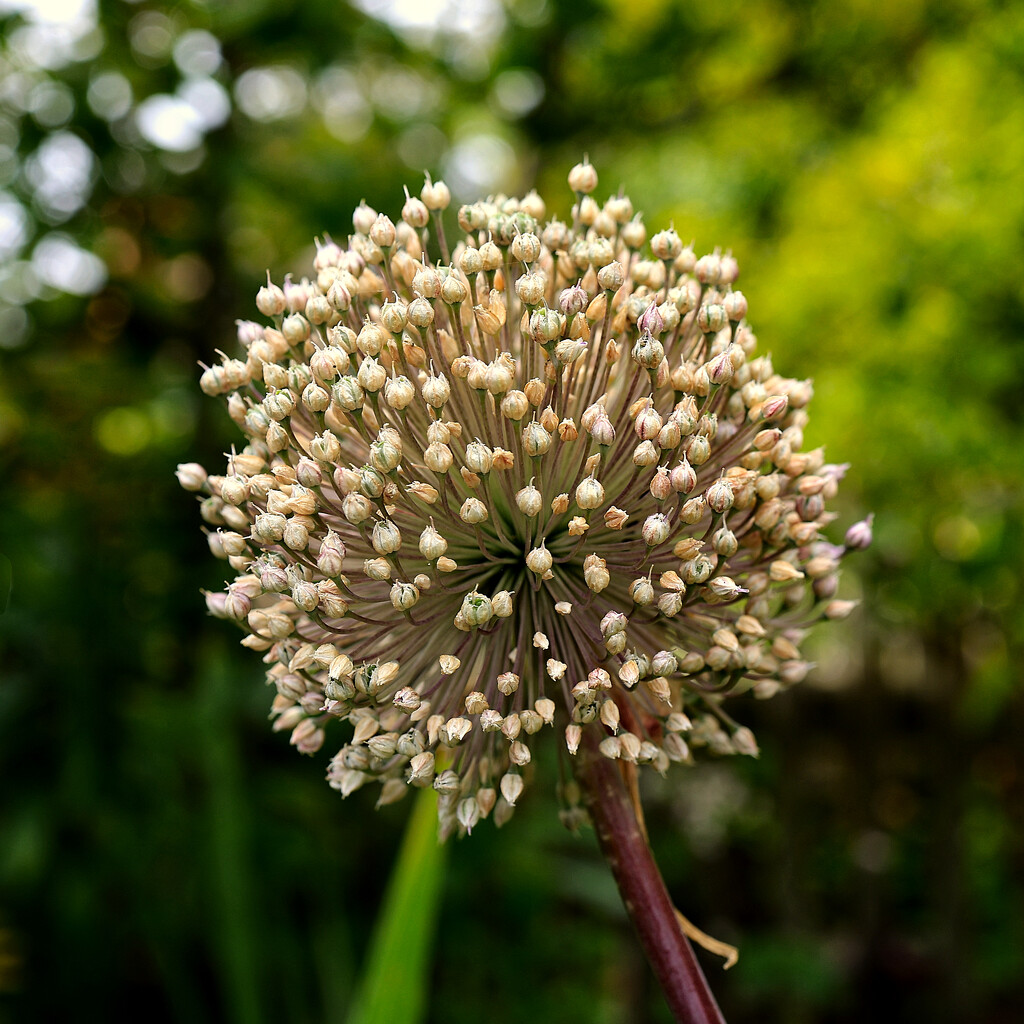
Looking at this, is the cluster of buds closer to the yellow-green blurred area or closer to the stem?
the stem

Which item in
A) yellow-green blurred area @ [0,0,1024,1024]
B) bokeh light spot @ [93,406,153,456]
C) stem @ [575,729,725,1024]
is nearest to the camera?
stem @ [575,729,725,1024]

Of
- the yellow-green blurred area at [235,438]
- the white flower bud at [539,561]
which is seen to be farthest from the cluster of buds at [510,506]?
the yellow-green blurred area at [235,438]

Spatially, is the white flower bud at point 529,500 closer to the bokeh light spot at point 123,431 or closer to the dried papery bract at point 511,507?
the dried papery bract at point 511,507

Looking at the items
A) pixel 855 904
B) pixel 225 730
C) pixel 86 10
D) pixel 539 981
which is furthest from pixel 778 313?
pixel 855 904

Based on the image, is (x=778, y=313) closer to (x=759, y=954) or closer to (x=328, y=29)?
(x=328, y=29)

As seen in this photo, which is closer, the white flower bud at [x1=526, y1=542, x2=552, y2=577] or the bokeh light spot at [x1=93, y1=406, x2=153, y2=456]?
the white flower bud at [x1=526, y1=542, x2=552, y2=577]

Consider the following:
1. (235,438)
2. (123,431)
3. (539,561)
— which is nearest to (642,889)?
(539,561)

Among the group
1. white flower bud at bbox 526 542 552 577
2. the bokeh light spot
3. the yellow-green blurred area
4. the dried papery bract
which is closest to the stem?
the dried papery bract
